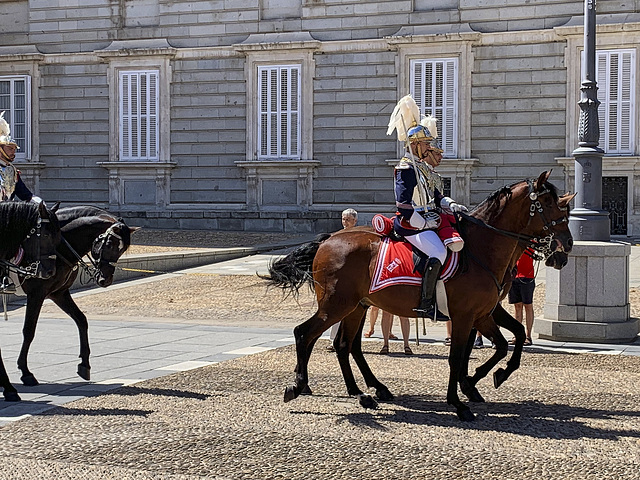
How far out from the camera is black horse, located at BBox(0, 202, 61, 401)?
8531mm

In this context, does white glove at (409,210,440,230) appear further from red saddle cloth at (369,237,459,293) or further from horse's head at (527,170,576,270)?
horse's head at (527,170,576,270)

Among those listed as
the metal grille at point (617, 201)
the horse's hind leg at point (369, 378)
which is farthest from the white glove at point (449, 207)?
the metal grille at point (617, 201)

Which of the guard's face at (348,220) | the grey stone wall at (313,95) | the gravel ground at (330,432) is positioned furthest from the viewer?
the grey stone wall at (313,95)

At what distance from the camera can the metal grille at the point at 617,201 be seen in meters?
25.0

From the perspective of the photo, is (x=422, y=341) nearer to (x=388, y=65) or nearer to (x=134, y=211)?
(x=388, y=65)

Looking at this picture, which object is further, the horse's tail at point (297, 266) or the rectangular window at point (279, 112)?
the rectangular window at point (279, 112)

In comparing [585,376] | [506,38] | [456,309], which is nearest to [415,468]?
[456,309]

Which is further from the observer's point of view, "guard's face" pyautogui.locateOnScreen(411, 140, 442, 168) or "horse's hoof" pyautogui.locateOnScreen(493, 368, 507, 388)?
"guard's face" pyautogui.locateOnScreen(411, 140, 442, 168)

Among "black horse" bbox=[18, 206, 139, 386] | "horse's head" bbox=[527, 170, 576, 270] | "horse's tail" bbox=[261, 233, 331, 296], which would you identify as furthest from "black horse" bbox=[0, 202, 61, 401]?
"horse's head" bbox=[527, 170, 576, 270]

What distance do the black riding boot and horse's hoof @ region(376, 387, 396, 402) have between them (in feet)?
2.58

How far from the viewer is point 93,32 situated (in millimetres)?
30062

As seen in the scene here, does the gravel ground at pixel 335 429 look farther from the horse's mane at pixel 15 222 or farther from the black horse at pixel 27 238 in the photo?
the horse's mane at pixel 15 222

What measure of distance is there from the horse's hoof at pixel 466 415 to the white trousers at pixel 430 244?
3.97ft

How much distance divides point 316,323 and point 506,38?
20.0 meters
